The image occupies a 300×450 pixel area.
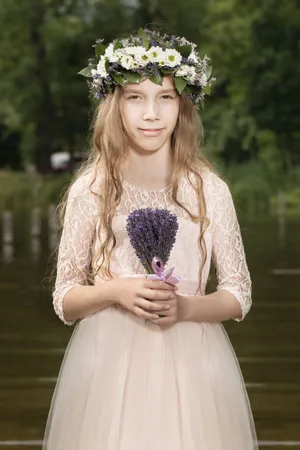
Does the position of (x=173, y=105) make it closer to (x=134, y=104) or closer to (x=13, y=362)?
(x=134, y=104)

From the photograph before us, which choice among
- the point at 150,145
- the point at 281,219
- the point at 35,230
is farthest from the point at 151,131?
the point at 281,219

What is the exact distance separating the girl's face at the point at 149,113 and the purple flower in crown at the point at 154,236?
38 centimetres

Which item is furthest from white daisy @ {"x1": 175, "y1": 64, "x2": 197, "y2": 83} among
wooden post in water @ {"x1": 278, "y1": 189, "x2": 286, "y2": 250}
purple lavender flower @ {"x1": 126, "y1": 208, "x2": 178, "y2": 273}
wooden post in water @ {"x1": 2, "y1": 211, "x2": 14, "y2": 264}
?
wooden post in water @ {"x1": 278, "y1": 189, "x2": 286, "y2": 250}

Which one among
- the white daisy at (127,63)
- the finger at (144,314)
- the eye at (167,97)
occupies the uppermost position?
the white daisy at (127,63)

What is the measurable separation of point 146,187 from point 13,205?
4677 cm

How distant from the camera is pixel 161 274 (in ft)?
13.1

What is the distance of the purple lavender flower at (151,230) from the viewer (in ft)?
13.0

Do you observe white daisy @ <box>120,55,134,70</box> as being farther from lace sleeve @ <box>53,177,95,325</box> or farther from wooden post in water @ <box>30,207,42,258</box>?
wooden post in water @ <box>30,207,42,258</box>

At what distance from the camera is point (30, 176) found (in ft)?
190

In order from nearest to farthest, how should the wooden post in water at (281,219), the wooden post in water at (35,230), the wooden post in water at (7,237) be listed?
the wooden post in water at (7,237) < the wooden post in water at (35,230) < the wooden post in water at (281,219)

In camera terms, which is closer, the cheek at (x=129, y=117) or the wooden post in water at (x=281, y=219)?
the cheek at (x=129, y=117)

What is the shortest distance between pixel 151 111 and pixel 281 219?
108ft

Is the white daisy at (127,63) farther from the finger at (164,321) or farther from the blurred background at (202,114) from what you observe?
the blurred background at (202,114)

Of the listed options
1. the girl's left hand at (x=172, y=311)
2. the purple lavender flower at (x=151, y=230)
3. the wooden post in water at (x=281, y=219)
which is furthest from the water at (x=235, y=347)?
the wooden post in water at (x=281, y=219)
